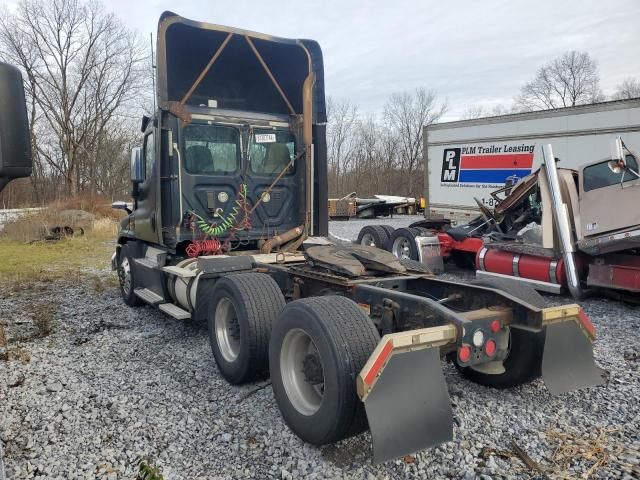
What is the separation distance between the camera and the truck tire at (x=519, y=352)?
3648mm

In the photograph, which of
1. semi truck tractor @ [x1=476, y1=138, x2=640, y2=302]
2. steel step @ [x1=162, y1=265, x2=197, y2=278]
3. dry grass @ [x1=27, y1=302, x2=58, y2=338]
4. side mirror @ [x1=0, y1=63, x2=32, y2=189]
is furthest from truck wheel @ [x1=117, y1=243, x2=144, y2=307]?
semi truck tractor @ [x1=476, y1=138, x2=640, y2=302]

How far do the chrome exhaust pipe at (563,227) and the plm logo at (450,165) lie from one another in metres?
4.92

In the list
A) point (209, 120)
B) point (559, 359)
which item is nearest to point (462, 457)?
point (559, 359)

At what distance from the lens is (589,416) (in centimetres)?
360

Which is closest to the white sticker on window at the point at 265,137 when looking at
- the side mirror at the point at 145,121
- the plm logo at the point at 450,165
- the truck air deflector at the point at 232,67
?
the truck air deflector at the point at 232,67

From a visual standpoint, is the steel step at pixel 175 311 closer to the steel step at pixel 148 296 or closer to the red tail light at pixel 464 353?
the steel step at pixel 148 296

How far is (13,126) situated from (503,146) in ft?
34.2

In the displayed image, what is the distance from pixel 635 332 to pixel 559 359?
316 cm

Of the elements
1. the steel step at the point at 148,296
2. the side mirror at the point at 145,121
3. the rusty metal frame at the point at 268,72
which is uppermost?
the rusty metal frame at the point at 268,72

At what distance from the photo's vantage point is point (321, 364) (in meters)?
3.10

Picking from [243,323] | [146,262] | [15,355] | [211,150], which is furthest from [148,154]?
[243,323]

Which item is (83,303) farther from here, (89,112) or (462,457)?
(89,112)

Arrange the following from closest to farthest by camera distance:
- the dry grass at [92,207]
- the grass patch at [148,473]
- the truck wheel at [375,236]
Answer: the grass patch at [148,473] → the truck wheel at [375,236] → the dry grass at [92,207]

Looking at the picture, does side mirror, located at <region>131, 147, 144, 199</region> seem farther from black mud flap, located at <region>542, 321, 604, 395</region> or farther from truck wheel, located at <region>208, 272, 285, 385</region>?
black mud flap, located at <region>542, 321, 604, 395</region>
